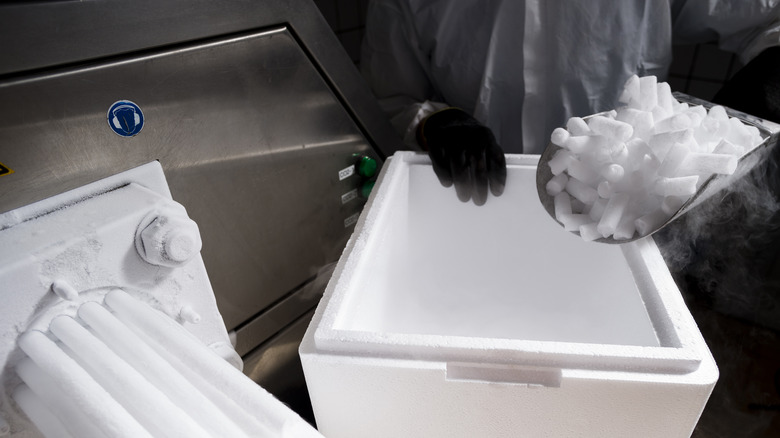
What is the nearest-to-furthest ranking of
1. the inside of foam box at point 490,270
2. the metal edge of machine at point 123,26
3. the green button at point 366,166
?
1. the metal edge of machine at point 123,26
2. the inside of foam box at point 490,270
3. the green button at point 366,166

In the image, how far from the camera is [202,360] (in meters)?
0.48

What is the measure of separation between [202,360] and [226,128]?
0.40 meters

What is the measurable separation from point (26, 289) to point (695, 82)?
2.03 metres

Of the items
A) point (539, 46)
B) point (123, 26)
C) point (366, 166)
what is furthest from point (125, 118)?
point (539, 46)

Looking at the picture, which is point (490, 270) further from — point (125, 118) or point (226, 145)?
point (125, 118)

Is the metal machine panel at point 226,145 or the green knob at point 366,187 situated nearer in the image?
the metal machine panel at point 226,145

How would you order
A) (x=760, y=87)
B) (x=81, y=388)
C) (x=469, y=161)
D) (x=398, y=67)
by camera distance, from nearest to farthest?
(x=81, y=388)
(x=469, y=161)
(x=760, y=87)
(x=398, y=67)

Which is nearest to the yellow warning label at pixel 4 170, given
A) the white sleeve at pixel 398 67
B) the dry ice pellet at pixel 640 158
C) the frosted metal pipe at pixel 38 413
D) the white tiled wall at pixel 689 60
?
the frosted metal pipe at pixel 38 413

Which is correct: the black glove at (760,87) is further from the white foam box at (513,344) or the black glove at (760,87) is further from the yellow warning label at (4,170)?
the yellow warning label at (4,170)

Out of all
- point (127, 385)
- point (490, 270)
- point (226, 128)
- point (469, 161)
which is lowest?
point (490, 270)

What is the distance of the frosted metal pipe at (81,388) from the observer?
0.41 metres

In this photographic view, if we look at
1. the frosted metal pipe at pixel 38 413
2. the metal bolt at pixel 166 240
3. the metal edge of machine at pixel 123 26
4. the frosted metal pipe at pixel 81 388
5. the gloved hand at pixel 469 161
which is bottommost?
the gloved hand at pixel 469 161

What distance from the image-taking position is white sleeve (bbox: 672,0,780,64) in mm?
1153

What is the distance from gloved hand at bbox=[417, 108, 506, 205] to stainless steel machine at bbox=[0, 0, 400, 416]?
0.14 metres
